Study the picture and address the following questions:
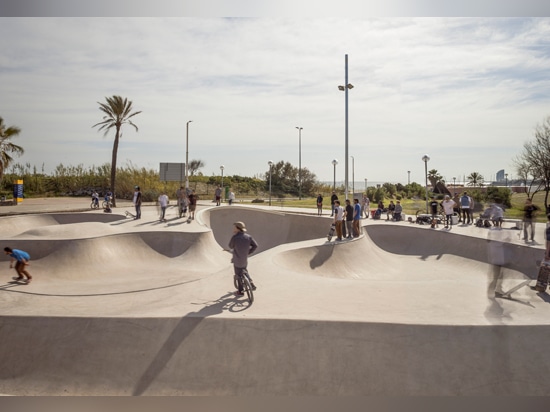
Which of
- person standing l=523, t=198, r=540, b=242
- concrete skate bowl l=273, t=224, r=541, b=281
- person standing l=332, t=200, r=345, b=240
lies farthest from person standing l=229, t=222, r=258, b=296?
person standing l=523, t=198, r=540, b=242

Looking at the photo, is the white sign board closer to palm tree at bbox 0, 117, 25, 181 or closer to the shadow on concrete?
palm tree at bbox 0, 117, 25, 181

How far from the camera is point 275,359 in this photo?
573 cm

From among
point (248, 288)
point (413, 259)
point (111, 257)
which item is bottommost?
point (413, 259)

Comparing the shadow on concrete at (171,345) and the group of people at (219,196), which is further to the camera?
the group of people at (219,196)

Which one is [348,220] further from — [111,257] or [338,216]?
[111,257]

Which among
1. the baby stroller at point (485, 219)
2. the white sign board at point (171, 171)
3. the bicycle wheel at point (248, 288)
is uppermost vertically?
the white sign board at point (171, 171)

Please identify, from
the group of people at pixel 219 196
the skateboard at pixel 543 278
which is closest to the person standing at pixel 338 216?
the skateboard at pixel 543 278

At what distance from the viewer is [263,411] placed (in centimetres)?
494

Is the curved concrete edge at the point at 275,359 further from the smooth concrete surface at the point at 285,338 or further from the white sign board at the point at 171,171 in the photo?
the white sign board at the point at 171,171

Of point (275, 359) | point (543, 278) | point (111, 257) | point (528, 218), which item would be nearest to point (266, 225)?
point (111, 257)

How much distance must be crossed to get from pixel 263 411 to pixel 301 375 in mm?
834

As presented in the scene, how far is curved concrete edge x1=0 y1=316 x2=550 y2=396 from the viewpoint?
5.35m

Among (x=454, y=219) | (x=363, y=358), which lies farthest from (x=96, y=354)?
(x=454, y=219)

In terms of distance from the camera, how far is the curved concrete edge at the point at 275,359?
5.35 metres
